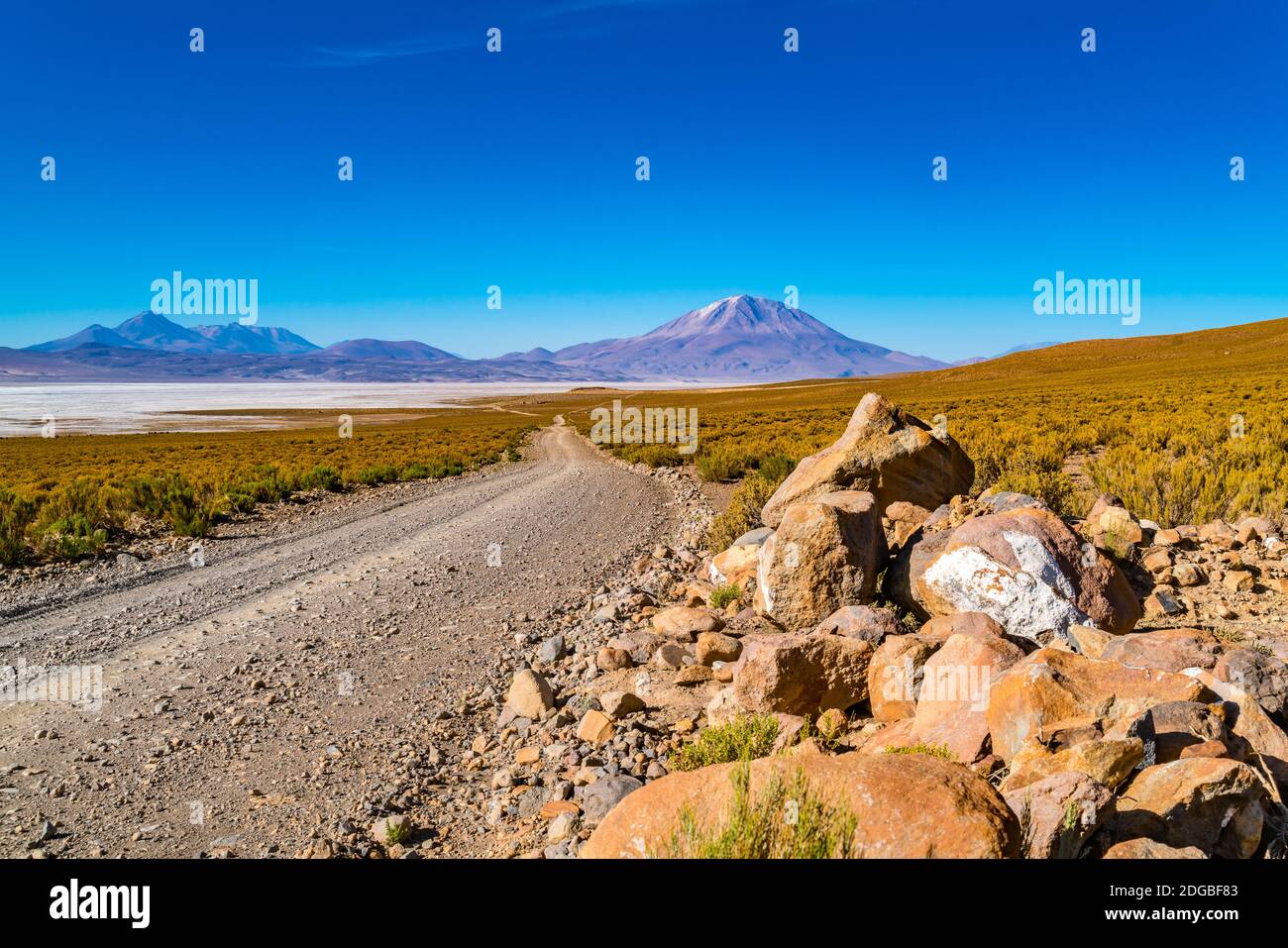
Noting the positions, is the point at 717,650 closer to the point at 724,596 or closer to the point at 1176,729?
the point at 724,596

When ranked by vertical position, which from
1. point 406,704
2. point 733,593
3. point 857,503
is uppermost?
point 857,503

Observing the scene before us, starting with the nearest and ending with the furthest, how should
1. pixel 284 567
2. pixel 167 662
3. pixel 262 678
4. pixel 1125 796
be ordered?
pixel 1125 796, pixel 262 678, pixel 167 662, pixel 284 567

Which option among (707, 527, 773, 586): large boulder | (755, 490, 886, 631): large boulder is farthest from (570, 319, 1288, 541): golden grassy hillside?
(755, 490, 886, 631): large boulder

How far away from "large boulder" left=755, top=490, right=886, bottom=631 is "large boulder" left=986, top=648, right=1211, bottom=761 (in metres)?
2.48

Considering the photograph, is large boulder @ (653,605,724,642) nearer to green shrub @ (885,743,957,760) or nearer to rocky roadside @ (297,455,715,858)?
rocky roadside @ (297,455,715,858)

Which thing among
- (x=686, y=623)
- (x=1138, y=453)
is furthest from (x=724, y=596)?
(x=1138, y=453)

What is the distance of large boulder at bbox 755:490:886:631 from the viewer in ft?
21.9

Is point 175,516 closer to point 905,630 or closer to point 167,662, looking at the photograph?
point 167,662

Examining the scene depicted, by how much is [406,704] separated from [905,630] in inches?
170

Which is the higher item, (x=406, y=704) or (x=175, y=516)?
(x=175, y=516)

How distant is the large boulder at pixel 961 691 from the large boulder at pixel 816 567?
69.5 inches

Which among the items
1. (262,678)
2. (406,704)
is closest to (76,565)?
(262,678)

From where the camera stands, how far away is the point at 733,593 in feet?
27.0
